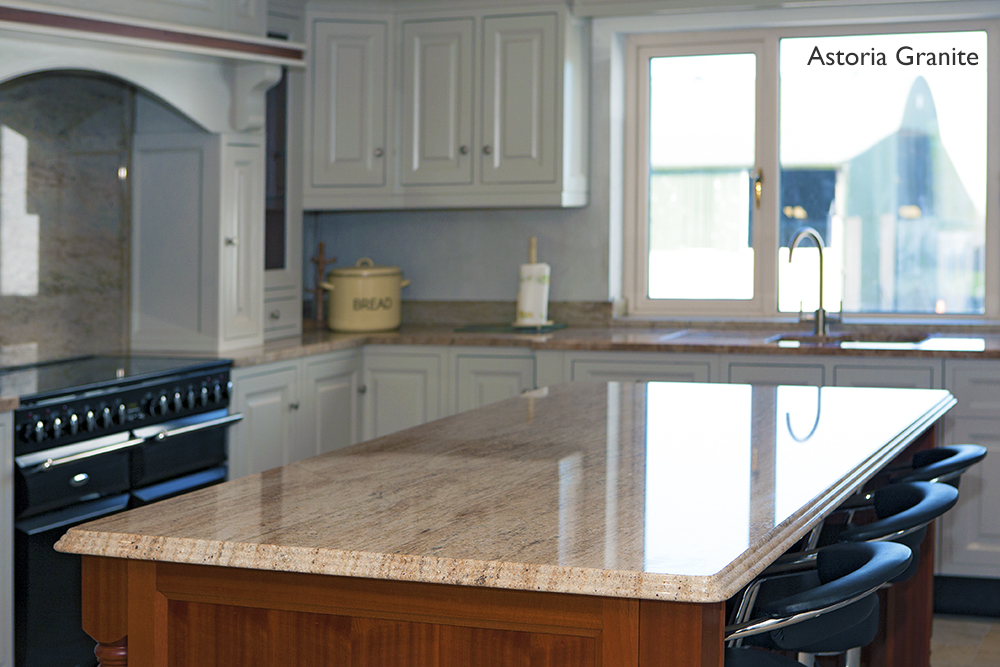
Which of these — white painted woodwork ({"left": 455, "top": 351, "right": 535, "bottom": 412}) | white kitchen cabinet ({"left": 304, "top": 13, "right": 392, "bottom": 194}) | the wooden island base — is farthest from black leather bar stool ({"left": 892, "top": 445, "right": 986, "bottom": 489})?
white kitchen cabinet ({"left": 304, "top": 13, "right": 392, "bottom": 194})

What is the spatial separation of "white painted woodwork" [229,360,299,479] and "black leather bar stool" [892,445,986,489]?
2115 millimetres

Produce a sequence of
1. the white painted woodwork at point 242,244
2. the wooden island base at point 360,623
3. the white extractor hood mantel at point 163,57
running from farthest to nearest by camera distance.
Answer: the white painted woodwork at point 242,244
the white extractor hood mantel at point 163,57
the wooden island base at point 360,623

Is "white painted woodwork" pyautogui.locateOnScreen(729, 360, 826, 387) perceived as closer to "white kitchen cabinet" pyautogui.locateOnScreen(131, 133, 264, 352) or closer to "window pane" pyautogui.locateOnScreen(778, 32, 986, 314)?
"window pane" pyautogui.locateOnScreen(778, 32, 986, 314)

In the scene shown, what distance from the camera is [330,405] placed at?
4137mm

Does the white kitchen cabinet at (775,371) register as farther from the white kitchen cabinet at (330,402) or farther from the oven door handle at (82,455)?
the oven door handle at (82,455)

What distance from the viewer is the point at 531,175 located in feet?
14.3

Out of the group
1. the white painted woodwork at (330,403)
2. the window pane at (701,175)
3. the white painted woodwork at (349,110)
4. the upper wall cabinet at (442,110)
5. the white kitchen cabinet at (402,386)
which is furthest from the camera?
the window pane at (701,175)

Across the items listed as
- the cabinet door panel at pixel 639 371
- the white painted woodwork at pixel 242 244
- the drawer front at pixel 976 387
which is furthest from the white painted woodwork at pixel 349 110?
the drawer front at pixel 976 387

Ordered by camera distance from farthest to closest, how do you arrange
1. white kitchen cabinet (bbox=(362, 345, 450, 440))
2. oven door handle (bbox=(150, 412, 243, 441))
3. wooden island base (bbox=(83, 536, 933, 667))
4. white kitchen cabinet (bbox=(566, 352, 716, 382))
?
1. white kitchen cabinet (bbox=(362, 345, 450, 440))
2. white kitchen cabinet (bbox=(566, 352, 716, 382))
3. oven door handle (bbox=(150, 412, 243, 441))
4. wooden island base (bbox=(83, 536, 933, 667))

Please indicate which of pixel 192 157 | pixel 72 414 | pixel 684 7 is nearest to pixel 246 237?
pixel 192 157

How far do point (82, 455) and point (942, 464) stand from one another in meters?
2.09

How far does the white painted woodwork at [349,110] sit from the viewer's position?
445 cm

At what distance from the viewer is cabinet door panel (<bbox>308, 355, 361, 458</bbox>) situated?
400 centimetres

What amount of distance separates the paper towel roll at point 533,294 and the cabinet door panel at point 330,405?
74cm
